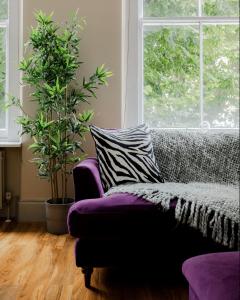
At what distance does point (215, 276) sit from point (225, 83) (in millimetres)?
437

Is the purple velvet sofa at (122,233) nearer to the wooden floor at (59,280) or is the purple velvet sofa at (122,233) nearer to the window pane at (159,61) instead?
the wooden floor at (59,280)

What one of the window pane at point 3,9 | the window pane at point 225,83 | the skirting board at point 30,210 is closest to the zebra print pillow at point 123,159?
the skirting board at point 30,210

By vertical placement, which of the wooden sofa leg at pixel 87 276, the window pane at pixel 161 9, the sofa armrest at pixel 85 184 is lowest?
the wooden sofa leg at pixel 87 276

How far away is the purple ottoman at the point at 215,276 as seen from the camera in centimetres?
72

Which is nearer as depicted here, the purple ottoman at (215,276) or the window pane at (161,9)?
the purple ottoman at (215,276)

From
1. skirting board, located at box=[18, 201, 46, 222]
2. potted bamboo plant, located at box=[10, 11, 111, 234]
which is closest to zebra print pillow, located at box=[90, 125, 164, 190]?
potted bamboo plant, located at box=[10, 11, 111, 234]

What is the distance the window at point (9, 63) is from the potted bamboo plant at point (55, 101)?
24 cm

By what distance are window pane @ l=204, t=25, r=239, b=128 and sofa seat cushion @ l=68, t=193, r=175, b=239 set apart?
33.5 inches

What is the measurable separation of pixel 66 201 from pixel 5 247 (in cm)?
60

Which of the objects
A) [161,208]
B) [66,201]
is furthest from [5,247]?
[161,208]

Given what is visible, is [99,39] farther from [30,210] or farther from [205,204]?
[205,204]

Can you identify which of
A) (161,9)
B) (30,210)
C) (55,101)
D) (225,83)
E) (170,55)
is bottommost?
(30,210)

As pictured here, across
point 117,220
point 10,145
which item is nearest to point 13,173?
point 10,145

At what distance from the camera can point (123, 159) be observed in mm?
2166
